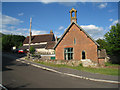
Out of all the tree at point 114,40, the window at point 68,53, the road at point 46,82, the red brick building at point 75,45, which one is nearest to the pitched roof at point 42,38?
the red brick building at point 75,45

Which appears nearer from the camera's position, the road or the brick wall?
the road

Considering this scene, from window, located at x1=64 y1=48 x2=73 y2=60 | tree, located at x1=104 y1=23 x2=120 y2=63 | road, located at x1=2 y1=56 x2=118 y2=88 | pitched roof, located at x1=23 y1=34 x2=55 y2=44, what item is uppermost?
pitched roof, located at x1=23 y1=34 x2=55 y2=44

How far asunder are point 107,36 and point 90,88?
59.5 feet

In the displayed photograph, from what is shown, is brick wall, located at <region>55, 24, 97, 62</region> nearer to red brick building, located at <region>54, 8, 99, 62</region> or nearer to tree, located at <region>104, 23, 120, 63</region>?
red brick building, located at <region>54, 8, 99, 62</region>

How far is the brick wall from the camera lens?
20394mm

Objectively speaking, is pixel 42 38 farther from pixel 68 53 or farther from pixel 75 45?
pixel 75 45

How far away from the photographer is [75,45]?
22047 mm

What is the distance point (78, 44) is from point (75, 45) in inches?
27.4

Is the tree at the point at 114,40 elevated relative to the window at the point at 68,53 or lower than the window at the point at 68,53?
elevated

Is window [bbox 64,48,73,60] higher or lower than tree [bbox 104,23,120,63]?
lower

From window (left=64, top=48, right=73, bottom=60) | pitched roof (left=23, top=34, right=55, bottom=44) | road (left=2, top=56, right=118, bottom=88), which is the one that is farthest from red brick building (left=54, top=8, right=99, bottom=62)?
pitched roof (left=23, top=34, right=55, bottom=44)

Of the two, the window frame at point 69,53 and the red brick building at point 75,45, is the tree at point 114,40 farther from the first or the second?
the window frame at point 69,53

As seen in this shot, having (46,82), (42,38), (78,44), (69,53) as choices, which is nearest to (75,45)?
(78,44)

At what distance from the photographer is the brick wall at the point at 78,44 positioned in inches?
803
